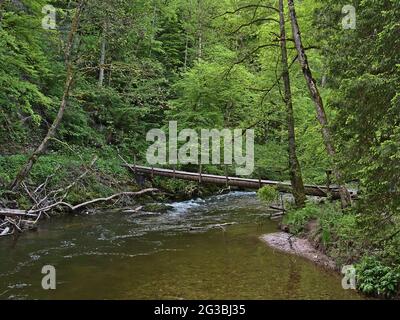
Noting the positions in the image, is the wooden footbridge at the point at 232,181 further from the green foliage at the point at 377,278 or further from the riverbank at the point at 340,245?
the green foliage at the point at 377,278

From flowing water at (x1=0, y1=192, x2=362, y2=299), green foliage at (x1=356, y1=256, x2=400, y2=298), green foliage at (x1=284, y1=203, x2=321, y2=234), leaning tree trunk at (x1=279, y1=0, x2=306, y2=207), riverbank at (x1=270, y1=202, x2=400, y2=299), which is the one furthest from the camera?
leaning tree trunk at (x1=279, y1=0, x2=306, y2=207)

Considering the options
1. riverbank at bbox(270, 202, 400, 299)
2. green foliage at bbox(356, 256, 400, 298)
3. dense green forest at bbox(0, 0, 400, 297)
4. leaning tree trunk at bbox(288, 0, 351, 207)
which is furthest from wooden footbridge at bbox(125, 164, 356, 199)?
green foliage at bbox(356, 256, 400, 298)

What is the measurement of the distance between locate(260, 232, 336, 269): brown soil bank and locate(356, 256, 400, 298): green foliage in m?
1.20

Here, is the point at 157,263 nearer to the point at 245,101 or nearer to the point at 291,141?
the point at 291,141

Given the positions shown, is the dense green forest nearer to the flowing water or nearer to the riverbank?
the riverbank

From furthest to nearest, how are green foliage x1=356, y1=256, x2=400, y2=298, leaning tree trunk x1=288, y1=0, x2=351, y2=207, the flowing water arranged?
1. leaning tree trunk x1=288, y1=0, x2=351, y2=207
2. the flowing water
3. green foliage x1=356, y1=256, x2=400, y2=298

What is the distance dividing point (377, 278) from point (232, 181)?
1086cm

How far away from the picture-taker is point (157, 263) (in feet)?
29.0

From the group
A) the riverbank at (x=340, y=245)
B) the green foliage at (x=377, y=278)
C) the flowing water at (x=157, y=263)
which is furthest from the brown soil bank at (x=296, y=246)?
the green foliage at (x=377, y=278)

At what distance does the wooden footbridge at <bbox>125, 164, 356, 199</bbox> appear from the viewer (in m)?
13.7

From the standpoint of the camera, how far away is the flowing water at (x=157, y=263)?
7047mm

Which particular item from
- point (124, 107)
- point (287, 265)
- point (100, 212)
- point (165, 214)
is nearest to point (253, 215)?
point (165, 214)

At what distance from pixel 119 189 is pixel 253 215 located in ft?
20.7
